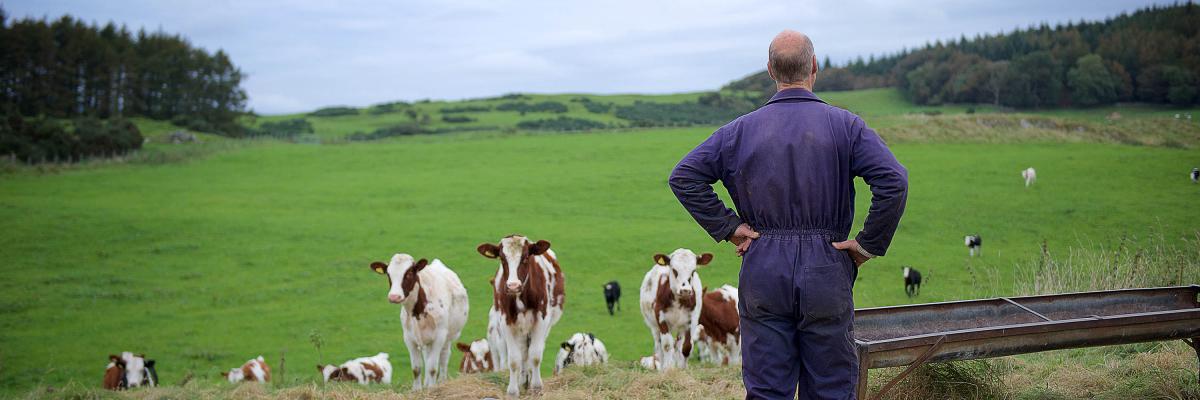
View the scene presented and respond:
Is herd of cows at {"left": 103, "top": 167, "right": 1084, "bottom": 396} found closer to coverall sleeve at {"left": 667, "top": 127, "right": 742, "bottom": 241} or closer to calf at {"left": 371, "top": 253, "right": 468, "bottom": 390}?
calf at {"left": 371, "top": 253, "right": 468, "bottom": 390}

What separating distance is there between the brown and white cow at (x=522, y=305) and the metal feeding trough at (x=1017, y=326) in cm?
368

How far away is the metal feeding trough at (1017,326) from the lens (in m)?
4.94

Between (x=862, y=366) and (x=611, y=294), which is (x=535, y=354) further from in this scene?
(x=611, y=294)

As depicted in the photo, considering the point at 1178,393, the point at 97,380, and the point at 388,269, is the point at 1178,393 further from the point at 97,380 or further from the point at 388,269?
the point at 97,380

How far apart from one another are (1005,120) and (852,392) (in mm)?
31147

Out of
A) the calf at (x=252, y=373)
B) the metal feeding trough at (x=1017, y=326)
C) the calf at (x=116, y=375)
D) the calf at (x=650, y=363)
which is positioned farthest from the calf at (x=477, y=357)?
the metal feeding trough at (x=1017, y=326)

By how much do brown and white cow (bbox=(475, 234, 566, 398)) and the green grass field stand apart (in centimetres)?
304

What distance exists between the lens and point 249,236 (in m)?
29.7

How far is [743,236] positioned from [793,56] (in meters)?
0.95

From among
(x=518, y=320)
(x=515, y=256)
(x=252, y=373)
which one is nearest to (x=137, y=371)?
(x=252, y=373)

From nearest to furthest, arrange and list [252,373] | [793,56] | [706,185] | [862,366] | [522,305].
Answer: [793,56] < [706,185] < [862,366] < [522,305] < [252,373]

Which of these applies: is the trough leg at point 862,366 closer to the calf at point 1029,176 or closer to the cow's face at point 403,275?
the cow's face at point 403,275

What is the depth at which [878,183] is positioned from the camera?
3934mm

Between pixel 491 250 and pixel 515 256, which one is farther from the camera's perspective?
pixel 491 250
